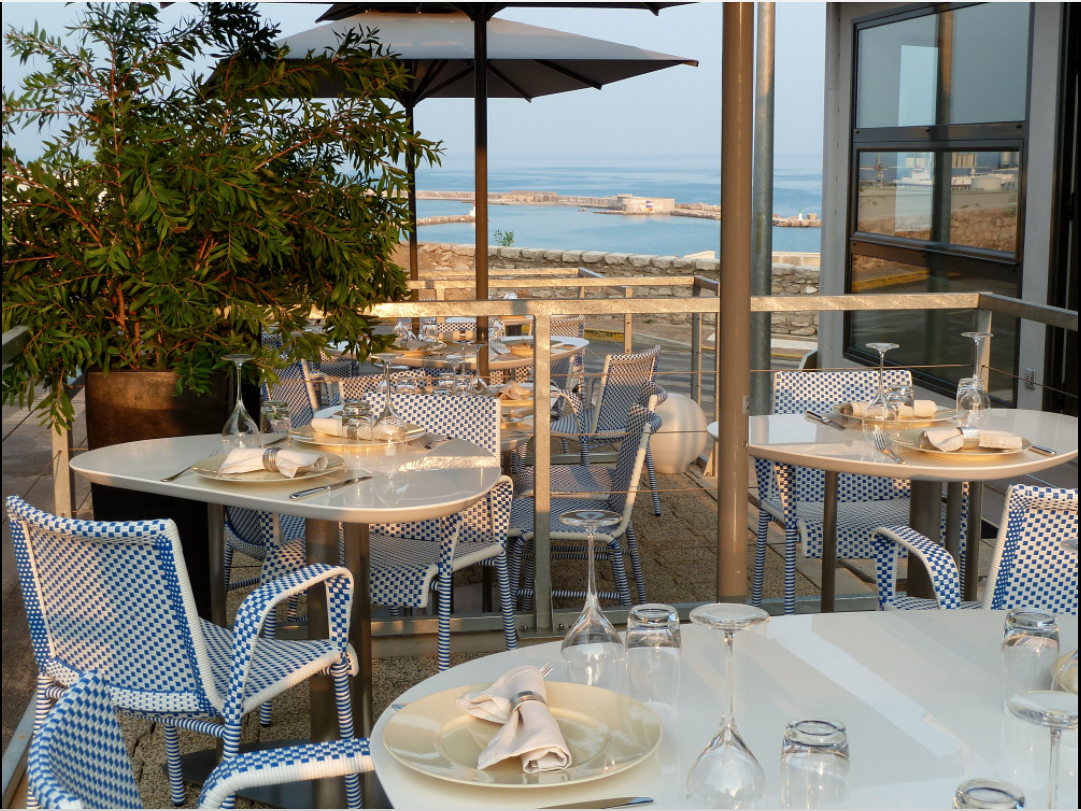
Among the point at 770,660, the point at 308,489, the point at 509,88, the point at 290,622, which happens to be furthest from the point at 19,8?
the point at 509,88

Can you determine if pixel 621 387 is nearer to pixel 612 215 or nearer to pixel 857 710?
pixel 857 710

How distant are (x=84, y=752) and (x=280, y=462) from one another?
1485 millimetres

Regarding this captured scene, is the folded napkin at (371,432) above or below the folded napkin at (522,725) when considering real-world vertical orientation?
above

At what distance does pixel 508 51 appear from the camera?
20.6 feet

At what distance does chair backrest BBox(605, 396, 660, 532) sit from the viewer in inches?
146

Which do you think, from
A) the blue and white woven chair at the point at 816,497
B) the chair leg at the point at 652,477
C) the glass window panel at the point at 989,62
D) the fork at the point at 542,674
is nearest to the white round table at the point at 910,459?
the blue and white woven chair at the point at 816,497

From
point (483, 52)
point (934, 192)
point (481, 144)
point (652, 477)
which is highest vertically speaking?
point (483, 52)

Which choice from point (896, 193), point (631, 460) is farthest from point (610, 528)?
point (896, 193)

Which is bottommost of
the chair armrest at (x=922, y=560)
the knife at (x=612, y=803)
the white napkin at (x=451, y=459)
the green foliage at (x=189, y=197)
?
the chair armrest at (x=922, y=560)

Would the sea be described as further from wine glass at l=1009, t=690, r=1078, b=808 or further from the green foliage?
wine glass at l=1009, t=690, r=1078, b=808

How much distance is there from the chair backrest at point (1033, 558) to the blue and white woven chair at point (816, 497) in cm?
111

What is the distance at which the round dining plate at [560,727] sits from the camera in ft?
4.22

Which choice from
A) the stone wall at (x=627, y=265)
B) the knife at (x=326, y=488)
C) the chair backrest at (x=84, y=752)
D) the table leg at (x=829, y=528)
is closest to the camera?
the chair backrest at (x=84, y=752)

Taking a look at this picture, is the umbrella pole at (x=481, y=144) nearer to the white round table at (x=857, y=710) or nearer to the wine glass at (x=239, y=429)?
Result: the wine glass at (x=239, y=429)
